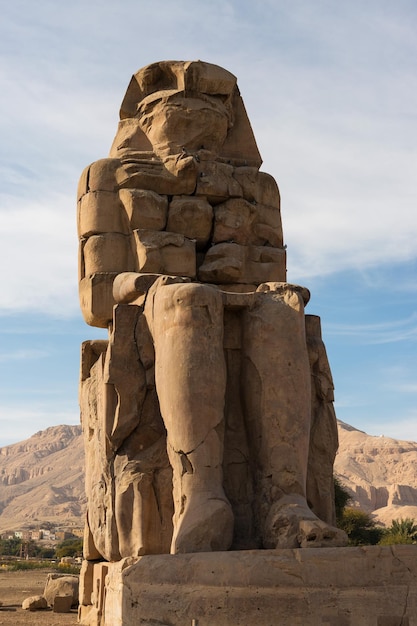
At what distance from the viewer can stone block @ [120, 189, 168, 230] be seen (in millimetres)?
5844

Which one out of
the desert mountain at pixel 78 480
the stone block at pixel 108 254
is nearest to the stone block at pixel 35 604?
the stone block at pixel 108 254

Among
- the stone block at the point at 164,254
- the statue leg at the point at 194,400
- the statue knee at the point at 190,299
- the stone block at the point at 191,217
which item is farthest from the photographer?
the stone block at the point at 191,217

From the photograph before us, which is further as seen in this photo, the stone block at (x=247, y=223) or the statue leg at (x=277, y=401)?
the stone block at (x=247, y=223)

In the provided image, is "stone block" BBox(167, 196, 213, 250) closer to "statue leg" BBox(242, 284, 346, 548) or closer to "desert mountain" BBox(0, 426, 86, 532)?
"statue leg" BBox(242, 284, 346, 548)

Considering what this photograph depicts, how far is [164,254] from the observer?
5.80 meters

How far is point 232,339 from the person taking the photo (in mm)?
4840

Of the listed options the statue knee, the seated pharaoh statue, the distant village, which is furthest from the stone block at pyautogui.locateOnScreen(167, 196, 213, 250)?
the distant village

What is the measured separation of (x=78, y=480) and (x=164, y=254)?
77.9 metres

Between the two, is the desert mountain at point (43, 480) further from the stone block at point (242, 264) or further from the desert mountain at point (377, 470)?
the stone block at point (242, 264)

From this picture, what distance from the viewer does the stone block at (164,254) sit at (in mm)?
5734

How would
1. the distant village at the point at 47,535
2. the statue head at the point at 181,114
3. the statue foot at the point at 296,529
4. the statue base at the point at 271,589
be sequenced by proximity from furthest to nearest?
1. the distant village at the point at 47,535
2. the statue head at the point at 181,114
3. the statue foot at the point at 296,529
4. the statue base at the point at 271,589

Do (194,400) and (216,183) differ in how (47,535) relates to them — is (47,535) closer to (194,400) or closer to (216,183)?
(216,183)

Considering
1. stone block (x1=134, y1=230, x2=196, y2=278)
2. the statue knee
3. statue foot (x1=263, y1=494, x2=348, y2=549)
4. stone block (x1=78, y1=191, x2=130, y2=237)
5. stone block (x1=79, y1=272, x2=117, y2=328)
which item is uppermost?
stone block (x1=78, y1=191, x2=130, y2=237)

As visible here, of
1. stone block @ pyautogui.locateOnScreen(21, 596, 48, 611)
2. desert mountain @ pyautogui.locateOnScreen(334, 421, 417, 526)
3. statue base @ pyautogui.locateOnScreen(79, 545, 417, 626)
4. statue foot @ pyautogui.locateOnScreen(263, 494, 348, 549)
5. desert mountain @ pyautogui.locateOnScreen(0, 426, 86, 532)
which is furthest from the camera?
desert mountain @ pyautogui.locateOnScreen(0, 426, 86, 532)
